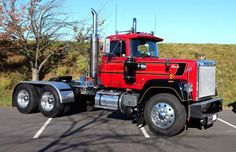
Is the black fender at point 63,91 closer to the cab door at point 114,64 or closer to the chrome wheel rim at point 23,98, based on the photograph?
the chrome wheel rim at point 23,98

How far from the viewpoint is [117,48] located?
1172cm

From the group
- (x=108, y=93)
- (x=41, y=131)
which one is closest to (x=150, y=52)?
(x=108, y=93)

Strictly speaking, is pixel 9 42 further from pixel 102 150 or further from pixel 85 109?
pixel 102 150

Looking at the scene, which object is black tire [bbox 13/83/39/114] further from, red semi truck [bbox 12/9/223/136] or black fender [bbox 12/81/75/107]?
black fender [bbox 12/81/75/107]

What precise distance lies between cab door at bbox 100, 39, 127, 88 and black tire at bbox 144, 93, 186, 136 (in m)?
1.58

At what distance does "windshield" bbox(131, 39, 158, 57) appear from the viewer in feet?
38.0

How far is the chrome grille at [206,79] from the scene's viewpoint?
10.3 meters

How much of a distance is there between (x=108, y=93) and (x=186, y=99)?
A: 2.70 meters

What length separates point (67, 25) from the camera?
20031 millimetres

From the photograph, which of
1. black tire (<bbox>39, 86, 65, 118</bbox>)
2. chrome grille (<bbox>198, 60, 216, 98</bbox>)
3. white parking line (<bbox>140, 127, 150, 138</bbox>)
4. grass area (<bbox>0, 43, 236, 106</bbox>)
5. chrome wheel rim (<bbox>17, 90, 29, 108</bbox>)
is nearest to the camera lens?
white parking line (<bbox>140, 127, 150, 138</bbox>)

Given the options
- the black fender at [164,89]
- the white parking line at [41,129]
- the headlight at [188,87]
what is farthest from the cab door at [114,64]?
the headlight at [188,87]

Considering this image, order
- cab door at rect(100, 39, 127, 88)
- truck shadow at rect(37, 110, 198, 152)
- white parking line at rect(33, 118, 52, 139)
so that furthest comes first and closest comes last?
cab door at rect(100, 39, 127, 88) < white parking line at rect(33, 118, 52, 139) < truck shadow at rect(37, 110, 198, 152)

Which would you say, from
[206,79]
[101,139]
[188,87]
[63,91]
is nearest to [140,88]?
[188,87]

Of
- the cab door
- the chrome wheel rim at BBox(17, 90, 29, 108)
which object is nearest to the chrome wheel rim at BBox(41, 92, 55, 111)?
the chrome wheel rim at BBox(17, 90, 29, 108)
